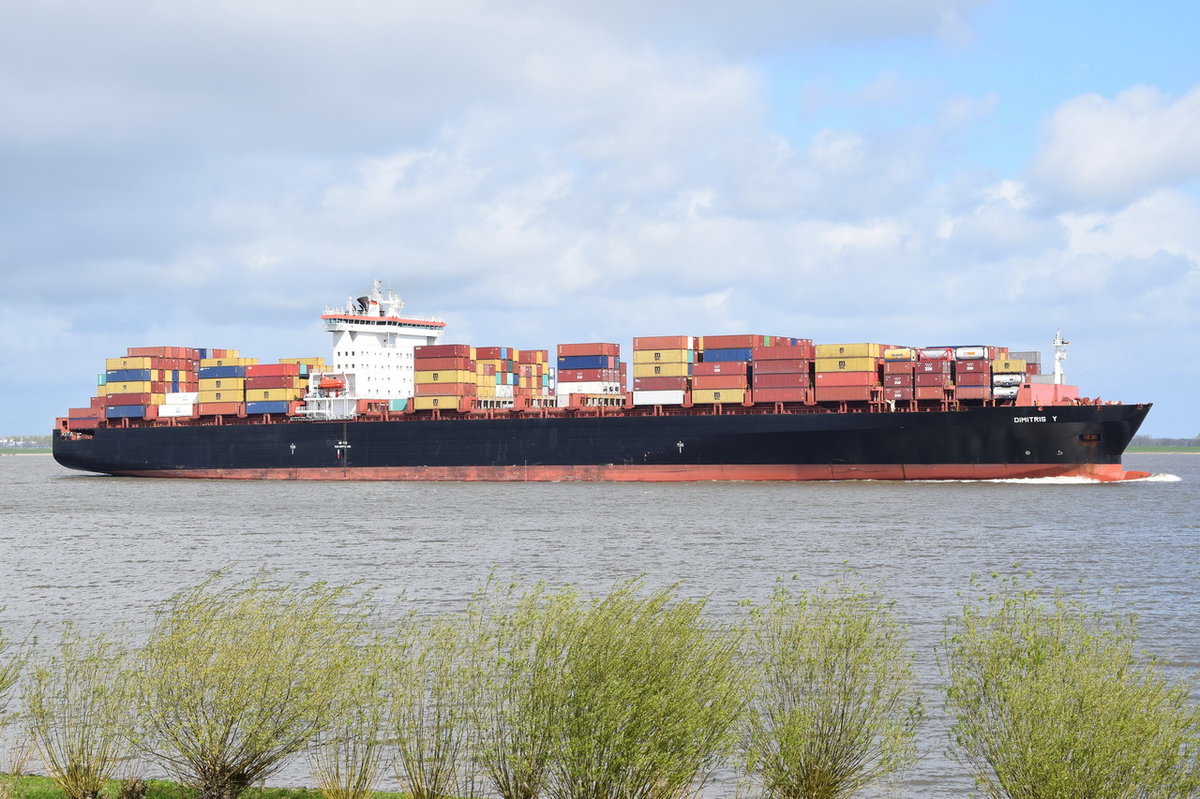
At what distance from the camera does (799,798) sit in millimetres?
9836

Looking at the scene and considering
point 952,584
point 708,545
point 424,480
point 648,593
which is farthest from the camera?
point 424,480

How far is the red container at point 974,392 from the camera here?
55750 mm

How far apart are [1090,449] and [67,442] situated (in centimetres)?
6793

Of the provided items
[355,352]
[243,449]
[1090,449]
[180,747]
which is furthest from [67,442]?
[180,747]

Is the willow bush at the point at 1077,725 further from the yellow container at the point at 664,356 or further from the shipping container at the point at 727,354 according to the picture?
the yellow container at the point at 664,356

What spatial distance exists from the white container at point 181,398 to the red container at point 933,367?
46.9m

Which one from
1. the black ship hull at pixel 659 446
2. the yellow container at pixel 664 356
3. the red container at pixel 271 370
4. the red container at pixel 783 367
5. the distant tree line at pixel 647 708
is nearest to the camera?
the distant tree line at pixel 647 708

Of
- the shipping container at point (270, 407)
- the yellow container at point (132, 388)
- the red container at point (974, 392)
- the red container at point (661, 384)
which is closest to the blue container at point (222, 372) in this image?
the shipping container at point (270, 407)

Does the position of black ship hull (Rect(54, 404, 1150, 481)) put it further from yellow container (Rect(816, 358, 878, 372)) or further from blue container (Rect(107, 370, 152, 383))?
blue container (Rect(107, 370, 152, 383))

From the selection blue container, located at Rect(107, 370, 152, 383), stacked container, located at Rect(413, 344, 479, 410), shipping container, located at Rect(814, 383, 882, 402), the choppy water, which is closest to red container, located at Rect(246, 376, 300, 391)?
blue container, located at Rect(107, 370, 152, 383)

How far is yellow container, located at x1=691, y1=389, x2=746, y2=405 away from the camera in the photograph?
60594 millimetres

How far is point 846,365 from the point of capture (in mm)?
58406

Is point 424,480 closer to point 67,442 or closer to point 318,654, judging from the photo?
point 67,442

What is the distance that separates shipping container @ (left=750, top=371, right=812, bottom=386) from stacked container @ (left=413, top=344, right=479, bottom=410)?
60.5 ft
